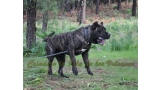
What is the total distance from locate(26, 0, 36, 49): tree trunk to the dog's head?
2.36 feet

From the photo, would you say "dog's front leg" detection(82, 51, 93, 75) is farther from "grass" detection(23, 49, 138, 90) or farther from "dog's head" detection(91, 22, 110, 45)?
"dog's head" detection(91, 22, 110, 45)

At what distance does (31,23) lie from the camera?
15.6 ft

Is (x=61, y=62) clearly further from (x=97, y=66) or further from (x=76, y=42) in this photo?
(x=97, y=66)

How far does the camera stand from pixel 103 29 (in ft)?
14.9

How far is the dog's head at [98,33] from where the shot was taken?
14.8 feet

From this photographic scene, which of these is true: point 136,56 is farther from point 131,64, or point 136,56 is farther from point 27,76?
point 27,76

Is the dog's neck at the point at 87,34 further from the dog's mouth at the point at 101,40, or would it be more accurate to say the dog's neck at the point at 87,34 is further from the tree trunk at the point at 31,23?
the tree trunk at the point at 31,23

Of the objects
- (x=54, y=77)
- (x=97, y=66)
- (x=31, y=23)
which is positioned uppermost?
(x=31, y=23)

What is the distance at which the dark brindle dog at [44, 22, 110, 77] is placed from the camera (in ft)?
14.8

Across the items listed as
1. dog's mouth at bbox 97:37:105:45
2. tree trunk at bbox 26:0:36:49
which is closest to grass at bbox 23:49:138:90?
dog's mouth at bbox 97:37:105:45

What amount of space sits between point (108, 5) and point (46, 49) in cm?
90

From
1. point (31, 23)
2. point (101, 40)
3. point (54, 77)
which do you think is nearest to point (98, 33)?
point (101, 40)

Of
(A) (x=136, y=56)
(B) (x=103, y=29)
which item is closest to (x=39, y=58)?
(B) (x=103, y=29)

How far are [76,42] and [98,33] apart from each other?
259 millimetres
